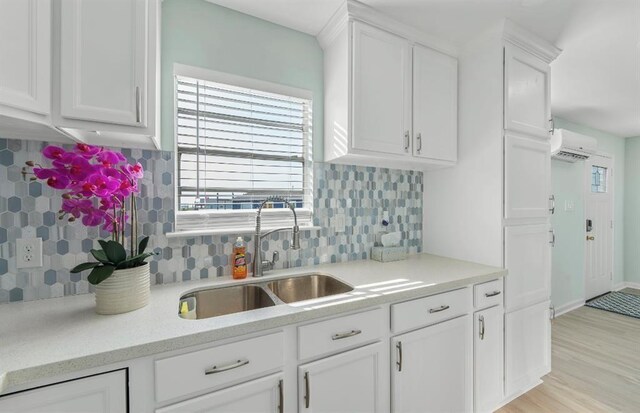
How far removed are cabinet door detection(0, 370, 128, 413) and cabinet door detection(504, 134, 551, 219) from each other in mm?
2107

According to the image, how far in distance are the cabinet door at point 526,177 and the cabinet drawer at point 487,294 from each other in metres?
0.45

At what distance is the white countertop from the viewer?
81 cm

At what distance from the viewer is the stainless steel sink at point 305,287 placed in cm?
162

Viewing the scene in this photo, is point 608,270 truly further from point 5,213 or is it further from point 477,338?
point 5,213

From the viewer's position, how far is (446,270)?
1.80 m

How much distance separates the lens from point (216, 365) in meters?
1.00

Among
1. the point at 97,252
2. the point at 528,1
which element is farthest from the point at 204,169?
the point at 528,1

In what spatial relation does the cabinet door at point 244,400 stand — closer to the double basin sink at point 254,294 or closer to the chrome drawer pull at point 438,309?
the double basin sink at point 254,294

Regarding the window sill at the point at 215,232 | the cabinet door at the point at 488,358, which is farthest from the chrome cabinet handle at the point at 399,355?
the window sill at the point at 215,232

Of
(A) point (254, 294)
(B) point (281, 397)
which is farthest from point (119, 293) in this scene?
(B) point (281, 397)

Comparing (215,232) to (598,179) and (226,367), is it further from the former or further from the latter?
(598,179)

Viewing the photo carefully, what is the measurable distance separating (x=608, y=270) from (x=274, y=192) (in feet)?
18.1

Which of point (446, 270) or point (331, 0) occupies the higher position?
point (331, 0)

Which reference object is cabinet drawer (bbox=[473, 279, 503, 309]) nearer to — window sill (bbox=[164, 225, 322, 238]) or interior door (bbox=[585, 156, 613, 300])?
window sill (bbox=[164, 225, 322, 238])
